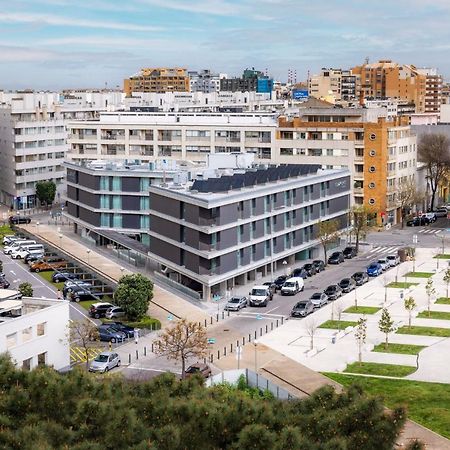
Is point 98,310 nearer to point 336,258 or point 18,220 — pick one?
point 336,258

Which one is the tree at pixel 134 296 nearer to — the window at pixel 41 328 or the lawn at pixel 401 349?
the window at pixel 41 328

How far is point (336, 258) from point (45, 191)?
115 ft

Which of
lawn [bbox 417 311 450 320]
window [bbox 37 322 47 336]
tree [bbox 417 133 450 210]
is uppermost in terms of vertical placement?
tree [bbox 417 133 450 210]

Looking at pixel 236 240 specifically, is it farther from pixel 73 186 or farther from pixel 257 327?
pixel 73 186

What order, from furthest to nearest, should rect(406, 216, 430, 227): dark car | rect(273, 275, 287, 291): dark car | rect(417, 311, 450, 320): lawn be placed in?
rect(406, 216, 430, 227): dark car < rect(273, 275, 287, 291): dark car < rect(417, 311, 450, 320): lawn

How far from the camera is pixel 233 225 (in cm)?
4750

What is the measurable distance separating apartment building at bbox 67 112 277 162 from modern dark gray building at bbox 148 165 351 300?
726 inches

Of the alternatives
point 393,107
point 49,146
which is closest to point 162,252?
point 49,146

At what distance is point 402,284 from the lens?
50.9m

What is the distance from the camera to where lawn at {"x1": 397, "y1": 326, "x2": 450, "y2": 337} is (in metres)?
40.1

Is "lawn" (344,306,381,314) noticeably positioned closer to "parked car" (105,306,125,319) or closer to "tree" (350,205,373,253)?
"parked car" (105,306,125,319)

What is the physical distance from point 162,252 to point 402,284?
1337cm

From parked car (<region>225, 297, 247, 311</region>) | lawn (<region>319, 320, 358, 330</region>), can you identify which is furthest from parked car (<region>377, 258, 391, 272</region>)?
lawn (<region>319, 320, 358, 330</region>)

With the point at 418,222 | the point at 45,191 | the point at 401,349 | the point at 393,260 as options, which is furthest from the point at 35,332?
the point at 45,191
